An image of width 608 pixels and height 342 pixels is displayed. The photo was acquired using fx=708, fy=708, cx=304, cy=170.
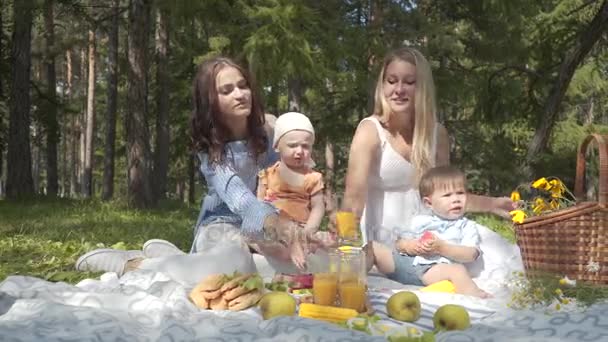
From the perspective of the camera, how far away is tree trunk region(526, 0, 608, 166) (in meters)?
9.27

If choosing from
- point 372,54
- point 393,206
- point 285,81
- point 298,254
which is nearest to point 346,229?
point 298,254

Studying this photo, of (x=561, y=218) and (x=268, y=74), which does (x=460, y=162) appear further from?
(x=561, y=218)

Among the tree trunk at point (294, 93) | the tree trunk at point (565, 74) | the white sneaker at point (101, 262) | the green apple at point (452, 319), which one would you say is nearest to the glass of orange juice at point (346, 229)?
the green apple at point (452, 319)

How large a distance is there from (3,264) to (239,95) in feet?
6.61

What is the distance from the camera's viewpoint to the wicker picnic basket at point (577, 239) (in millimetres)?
3225

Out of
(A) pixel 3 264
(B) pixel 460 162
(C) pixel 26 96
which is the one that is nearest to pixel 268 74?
(C) pixel 26 96

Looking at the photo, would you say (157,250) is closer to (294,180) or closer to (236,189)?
(236,189)

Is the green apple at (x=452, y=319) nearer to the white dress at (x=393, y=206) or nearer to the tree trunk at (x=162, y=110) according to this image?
the white dress at (x=393, y=206)

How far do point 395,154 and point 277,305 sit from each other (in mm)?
1440

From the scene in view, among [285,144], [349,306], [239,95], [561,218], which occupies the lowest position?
[349,306]

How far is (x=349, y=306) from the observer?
2898mm

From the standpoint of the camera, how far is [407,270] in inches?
144

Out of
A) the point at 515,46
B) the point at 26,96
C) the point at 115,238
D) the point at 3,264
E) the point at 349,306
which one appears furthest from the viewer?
the point at 515,46

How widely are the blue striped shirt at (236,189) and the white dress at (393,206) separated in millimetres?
622
